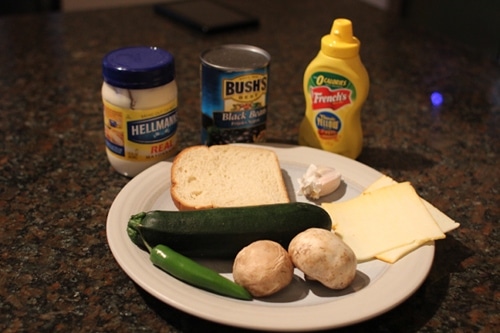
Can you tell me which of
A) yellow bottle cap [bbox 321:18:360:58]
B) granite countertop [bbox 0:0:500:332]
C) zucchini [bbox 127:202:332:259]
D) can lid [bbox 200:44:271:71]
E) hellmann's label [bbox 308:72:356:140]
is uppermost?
yellow bottle cap [bbox 321:18:360:58]

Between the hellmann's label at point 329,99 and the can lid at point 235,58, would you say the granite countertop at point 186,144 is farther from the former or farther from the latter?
the can lid at point 235,58

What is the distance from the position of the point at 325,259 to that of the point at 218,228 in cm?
19

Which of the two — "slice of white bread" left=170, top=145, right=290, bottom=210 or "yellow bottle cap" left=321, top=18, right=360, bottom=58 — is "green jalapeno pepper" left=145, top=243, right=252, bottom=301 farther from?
"yellow bottle cap" left=321, top=18, right=360, bottom=58

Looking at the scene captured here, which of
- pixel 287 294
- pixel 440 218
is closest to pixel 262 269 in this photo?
pixel 287 294

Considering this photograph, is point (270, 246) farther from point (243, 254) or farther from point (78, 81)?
point (78, 81)

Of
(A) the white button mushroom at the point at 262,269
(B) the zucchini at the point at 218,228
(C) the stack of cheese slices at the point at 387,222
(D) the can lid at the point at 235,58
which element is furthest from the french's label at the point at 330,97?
(A) the white button mushroom at the point at 262,269

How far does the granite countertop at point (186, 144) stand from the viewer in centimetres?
100

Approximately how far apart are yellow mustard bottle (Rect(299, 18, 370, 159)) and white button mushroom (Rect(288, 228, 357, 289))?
43 cm

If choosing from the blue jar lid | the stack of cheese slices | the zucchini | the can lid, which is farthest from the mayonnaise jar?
the stack of cheese slices

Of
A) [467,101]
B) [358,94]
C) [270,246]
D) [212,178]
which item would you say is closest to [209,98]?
[212,178]

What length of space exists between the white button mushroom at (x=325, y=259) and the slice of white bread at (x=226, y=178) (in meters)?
0.23

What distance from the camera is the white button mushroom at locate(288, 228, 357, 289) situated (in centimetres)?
96

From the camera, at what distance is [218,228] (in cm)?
104

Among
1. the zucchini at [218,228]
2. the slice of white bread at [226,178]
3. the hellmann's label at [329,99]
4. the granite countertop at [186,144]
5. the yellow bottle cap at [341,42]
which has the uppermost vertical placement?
the yellow bottle cap at [341,42]
